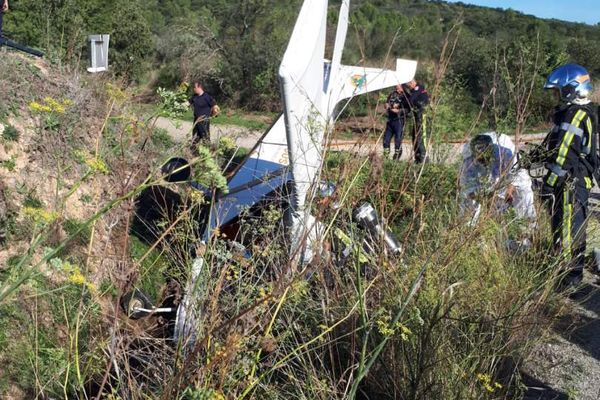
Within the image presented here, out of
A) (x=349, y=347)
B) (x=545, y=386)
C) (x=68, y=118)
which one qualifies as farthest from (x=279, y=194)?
(x=68, y=118)

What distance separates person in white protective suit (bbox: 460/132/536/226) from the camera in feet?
12.1

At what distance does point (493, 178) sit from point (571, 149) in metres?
1.62

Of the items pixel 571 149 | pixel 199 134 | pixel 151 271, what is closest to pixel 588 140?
pixel 571 149

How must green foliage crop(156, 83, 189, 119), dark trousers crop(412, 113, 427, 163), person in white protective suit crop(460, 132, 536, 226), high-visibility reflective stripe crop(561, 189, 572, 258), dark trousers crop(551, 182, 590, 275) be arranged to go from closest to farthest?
green foliage crop(156, 83, 189, 119) < person in white protective suit crop(460, 132, 536, 226) < dark trousers crop(412, 113, 427, 163) < high-visibility reflective stripe crop(561, 189, 572, 258) < dark trousers crop(551, 182, 590, 275)

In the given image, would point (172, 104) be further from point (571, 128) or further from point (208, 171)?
point (571, 128)

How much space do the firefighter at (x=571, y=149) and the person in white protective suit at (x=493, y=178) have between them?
0.27m

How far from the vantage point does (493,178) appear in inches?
165

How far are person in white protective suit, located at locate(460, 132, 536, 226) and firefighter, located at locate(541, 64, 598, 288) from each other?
0.27 meters

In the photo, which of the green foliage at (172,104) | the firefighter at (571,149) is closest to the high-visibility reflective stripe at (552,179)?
the firefighter at (571,149)

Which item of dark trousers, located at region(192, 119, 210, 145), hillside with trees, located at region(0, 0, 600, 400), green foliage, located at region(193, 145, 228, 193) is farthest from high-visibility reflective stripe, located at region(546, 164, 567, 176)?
green foliage, located at region(193, 145, 228, 193)

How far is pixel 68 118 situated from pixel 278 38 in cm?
1539

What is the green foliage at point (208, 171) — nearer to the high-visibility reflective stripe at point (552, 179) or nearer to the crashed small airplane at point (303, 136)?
the crashed small airplane at point (303, 136)

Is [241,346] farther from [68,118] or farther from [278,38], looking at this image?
[278,38]

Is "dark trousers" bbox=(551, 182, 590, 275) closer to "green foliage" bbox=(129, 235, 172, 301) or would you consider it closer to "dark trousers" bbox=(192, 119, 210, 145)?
"dark trousers" bbox=(192, 119, 210, 145)
